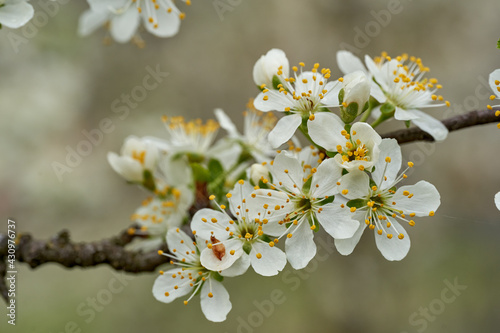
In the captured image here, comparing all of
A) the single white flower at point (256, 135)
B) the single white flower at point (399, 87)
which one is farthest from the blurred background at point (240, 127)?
the single white flower at point (399, 87)

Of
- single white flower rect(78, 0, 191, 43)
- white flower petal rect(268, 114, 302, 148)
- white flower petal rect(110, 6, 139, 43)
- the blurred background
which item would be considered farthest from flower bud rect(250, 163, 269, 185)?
the blurred background

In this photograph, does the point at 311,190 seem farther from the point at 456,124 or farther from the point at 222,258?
the point at 456,124

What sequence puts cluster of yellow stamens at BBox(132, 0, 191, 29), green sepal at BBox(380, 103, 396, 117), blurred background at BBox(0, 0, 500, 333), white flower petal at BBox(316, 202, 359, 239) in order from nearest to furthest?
white flower petal at BBox(316, 202, 359, 239) → green sepal at BBox(380, 103, 396, 117) → cluster of yellow stamens at BBox(132, 0, 191, 29) → blurred background at BBox(0, 0, 500, 333)

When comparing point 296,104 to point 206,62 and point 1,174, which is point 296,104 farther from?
point 206,62

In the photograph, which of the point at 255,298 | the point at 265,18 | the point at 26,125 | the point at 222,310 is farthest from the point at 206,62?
the point at 222,310

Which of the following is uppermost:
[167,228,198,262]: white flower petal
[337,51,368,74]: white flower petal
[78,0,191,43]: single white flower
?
[78,0,191,43]: single white flower

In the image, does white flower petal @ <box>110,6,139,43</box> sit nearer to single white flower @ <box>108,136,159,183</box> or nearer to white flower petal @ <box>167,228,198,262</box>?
single white flower @ <box>108,136,159,183</box>

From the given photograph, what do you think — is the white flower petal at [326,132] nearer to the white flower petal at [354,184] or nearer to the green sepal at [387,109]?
the white flower petal at [354,184]
